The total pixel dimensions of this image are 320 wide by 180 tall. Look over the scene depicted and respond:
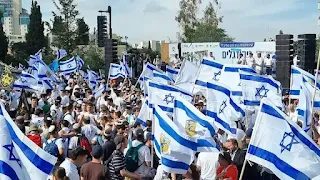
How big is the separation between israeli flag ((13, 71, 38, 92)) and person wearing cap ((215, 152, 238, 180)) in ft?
33.9

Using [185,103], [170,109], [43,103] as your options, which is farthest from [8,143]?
[43,103]

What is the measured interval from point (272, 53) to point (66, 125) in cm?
1993

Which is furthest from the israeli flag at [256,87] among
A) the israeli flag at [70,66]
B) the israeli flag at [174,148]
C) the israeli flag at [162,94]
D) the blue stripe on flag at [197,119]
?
the israeli flag at [70,66]

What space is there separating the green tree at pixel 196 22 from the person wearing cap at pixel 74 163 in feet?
137

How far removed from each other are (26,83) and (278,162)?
12.3 m

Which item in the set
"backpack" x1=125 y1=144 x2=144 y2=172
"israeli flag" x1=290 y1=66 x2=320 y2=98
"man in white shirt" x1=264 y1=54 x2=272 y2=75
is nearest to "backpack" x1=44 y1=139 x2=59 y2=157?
"backpack" x1=125 y1=144 x2=144 y2=172

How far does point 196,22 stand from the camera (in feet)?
169

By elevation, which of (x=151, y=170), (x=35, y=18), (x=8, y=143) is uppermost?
(x=35, y=18)

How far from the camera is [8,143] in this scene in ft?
19.9

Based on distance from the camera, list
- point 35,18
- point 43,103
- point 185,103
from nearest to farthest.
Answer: point 185,103 → point 43,103 → point 35,18

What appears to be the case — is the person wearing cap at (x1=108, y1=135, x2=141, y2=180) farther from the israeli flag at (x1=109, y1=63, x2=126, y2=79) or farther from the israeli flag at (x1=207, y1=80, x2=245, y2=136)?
the israeli flag at (x1=109, y1=63, x2=126, y2=79)

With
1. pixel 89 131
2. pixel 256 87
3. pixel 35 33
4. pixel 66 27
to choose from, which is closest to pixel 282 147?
pixel 89 131

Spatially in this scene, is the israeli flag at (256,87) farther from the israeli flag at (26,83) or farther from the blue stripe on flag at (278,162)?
the israeli flag at (26,83)

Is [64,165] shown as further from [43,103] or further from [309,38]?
[309,38]
